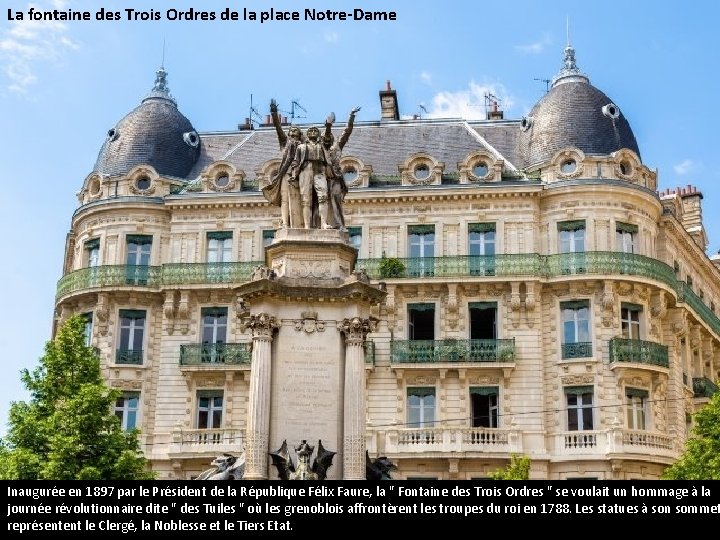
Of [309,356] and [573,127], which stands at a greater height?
[573,127]

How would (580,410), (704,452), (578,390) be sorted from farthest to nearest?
1. (578,390)
2. (580,410)
3. (704,452)

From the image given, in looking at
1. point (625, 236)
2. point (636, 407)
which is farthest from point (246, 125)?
point (636, 407)

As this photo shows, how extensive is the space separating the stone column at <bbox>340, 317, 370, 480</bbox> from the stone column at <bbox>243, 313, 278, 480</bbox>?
3.93 feet

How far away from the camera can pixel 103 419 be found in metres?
30.3

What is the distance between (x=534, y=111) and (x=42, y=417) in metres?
23.2

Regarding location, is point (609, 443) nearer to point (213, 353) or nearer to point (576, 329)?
point (576, 329)

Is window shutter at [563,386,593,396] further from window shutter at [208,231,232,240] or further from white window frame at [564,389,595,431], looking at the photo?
window shutter at [208,231,232,240]

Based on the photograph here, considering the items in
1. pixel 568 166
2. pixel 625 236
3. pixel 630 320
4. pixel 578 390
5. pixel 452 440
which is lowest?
pixel 452 440

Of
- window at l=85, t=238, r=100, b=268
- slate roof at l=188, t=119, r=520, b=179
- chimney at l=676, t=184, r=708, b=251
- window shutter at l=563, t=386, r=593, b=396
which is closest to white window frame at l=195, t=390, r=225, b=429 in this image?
window at l=85, t=238, r=100, b=268

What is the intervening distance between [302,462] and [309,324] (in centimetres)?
231

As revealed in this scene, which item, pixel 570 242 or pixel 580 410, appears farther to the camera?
pixel 570 242

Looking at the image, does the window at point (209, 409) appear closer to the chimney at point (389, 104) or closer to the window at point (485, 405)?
the window at point (485, 405)

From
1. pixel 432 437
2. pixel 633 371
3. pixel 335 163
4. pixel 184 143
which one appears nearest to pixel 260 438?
pixel 335 163

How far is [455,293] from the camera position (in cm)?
4019
